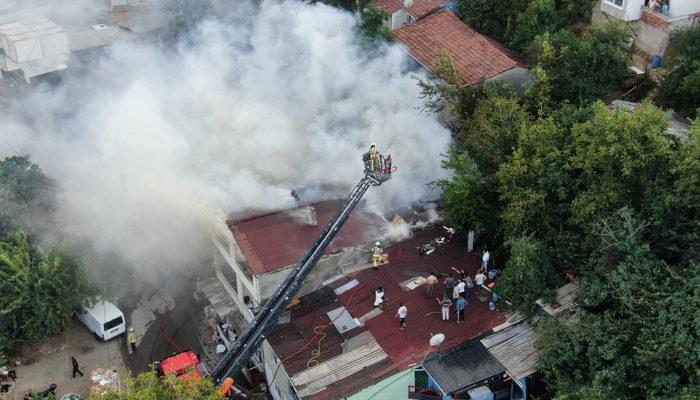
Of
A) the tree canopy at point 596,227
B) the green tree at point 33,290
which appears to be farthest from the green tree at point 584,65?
the green tree at point 33,290

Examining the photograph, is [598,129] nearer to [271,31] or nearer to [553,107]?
[553,107]

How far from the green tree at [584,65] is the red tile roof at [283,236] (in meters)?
7.63

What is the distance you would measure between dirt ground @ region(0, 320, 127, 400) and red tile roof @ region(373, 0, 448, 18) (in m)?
17.4

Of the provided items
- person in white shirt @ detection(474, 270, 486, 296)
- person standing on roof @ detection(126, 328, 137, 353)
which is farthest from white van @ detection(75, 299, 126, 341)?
person in white shirt @ detection(474, 270, 486, 296)

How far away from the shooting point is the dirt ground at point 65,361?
22125mm

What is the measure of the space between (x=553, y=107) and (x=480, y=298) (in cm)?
725

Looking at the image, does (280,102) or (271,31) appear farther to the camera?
(271,31)

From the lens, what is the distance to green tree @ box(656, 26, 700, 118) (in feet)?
69.6

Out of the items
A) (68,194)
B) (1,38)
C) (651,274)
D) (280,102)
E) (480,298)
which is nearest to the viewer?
(651,274)

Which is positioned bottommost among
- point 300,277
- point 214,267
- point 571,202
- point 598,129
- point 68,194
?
point 214,267

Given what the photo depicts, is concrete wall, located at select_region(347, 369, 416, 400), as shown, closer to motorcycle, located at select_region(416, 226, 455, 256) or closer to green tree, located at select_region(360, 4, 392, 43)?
motorcycle, located at select_region(416, 226, 455, 256)

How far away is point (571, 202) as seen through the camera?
18781mm

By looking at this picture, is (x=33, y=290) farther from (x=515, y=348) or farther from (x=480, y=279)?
(x=515, y=348)

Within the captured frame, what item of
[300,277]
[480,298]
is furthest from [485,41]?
[300,277]
